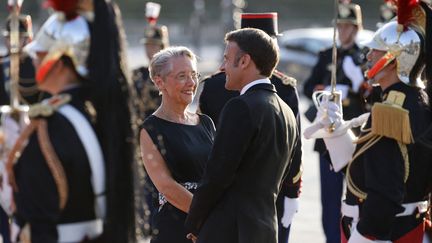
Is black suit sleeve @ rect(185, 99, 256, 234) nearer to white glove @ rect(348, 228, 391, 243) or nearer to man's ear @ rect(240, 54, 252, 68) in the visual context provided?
man's ear @ rect(240, 54, 252, 68)

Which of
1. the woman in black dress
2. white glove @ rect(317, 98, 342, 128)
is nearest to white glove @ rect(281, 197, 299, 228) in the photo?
white glove @ rect(317, 98, 342, 128)

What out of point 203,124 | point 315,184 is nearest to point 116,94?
point 203,124

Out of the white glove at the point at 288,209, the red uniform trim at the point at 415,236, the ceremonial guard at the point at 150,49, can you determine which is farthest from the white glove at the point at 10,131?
the ceremonial guard at the point at 150,49

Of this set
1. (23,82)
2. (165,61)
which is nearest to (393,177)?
(165,61)

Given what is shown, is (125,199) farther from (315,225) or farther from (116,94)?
(315,225)

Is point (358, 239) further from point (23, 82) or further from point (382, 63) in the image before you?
point (23, 82)

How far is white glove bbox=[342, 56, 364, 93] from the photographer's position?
9531 millimetres

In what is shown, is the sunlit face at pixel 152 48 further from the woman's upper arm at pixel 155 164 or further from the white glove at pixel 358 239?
the white glove at pixel 358 239

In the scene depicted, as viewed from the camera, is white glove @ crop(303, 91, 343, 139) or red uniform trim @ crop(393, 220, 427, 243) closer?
red uniform trim @ crop(393, 220, 427, 243)

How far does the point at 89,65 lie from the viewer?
4254mm

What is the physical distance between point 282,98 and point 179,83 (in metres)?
1.36

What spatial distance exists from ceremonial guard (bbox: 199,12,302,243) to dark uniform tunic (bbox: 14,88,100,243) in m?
2.58

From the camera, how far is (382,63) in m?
5.77

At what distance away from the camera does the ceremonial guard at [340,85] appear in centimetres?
913
